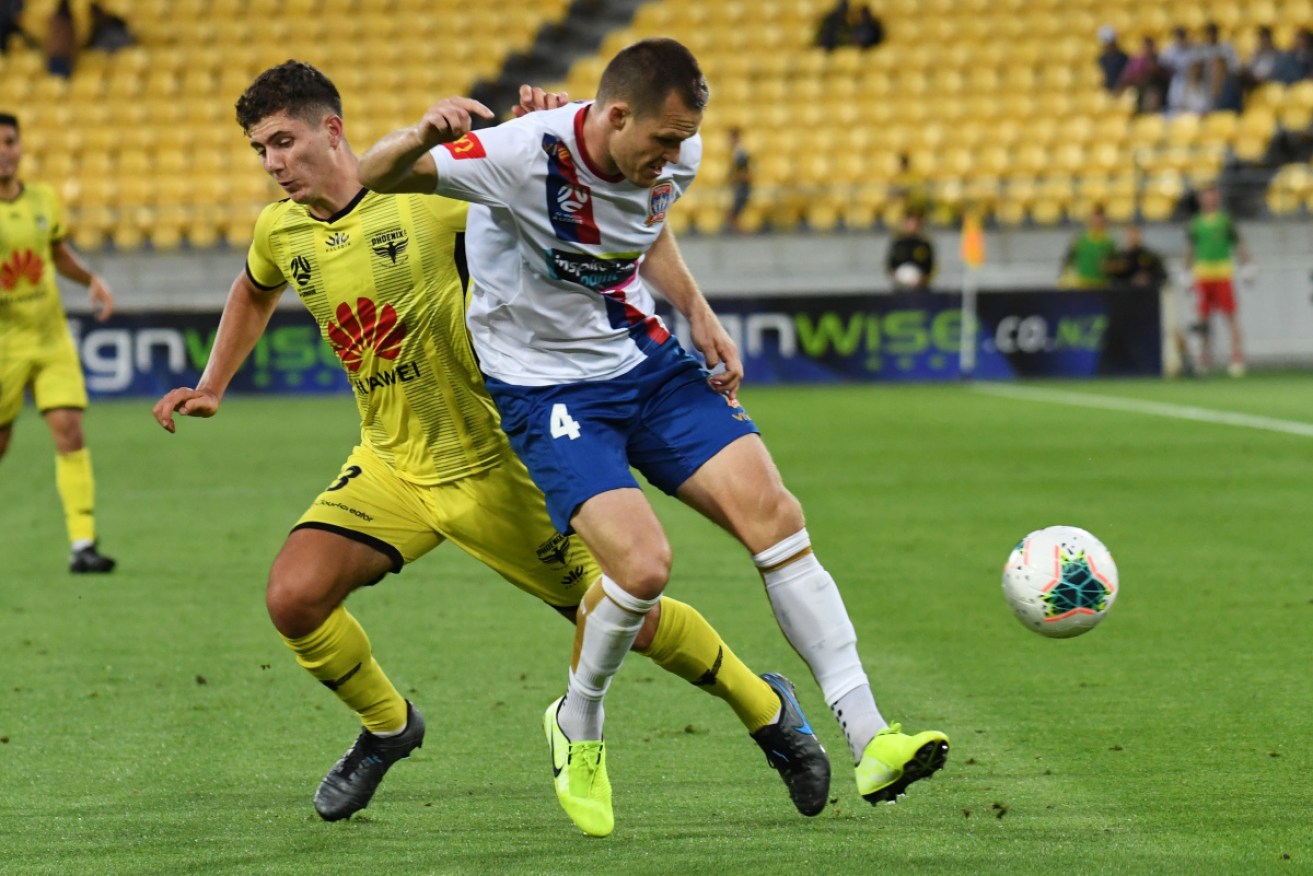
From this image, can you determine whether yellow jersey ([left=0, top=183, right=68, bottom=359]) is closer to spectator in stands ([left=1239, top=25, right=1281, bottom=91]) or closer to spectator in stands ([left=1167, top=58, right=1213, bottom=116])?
spectator in stands ([left=1167, top=58, right=1213, bottom=116])

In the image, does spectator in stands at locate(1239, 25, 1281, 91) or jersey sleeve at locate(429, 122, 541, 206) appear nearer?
jersey sleeve at locate(429, 122, 541, 206)

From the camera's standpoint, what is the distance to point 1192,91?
82.4ft

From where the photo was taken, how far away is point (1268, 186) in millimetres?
24469

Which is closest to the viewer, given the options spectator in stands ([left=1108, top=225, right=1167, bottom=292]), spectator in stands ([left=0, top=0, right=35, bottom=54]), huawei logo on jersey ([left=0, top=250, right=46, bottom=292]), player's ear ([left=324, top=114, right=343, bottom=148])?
player's ear ([left=324, top=114, right=343, bottom=148])

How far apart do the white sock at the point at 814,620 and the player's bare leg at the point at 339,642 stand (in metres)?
1.09

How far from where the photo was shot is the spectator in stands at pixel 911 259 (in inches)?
883

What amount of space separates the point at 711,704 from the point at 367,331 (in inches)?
72.6

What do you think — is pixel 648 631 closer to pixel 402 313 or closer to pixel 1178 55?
pixel 402 313

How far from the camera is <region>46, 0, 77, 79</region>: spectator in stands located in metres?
27.6

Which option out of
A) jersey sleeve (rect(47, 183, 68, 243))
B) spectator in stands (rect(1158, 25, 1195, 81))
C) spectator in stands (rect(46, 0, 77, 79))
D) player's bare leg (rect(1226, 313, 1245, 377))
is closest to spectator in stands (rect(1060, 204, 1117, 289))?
player's bare leg (rect(1226, 313, 1245, 377))

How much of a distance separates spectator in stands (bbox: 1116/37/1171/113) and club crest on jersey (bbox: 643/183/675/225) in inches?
864

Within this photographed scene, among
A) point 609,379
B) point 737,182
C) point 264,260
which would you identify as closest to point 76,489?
point 264,260

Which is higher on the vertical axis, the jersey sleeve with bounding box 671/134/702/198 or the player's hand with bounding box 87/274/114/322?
the jersey sleeve with bounding box 671/134/702/198

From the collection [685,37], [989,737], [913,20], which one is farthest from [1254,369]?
[989,737]
